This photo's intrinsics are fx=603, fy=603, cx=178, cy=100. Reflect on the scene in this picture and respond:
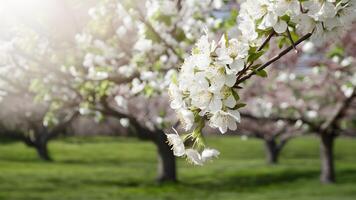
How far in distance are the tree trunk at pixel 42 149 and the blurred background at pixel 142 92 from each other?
9 cm

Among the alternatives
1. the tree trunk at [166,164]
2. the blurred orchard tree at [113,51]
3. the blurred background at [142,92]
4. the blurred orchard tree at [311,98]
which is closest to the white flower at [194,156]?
the blurred background at [142,92]

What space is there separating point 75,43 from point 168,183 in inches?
539

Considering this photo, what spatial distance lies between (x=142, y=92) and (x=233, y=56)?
8.21m

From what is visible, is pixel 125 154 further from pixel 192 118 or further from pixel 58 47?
pixel 192 118

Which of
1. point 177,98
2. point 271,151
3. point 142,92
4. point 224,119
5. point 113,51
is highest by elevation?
point 113,51

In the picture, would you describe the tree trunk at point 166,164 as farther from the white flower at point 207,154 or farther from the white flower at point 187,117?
the white flower at point 187,117

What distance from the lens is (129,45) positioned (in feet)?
42.4

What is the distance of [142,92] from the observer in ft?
37.3

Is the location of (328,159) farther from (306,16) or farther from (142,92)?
(306,16)

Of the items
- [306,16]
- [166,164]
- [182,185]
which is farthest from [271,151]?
[306,16]

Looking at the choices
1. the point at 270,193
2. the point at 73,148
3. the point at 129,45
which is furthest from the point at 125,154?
the point at 129,45

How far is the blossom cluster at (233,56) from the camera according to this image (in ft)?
10.3

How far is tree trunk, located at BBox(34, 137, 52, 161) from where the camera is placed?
43.9 m

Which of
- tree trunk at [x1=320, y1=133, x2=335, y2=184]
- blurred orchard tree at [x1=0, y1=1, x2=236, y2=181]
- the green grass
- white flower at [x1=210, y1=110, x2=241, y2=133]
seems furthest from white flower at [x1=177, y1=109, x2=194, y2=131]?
tree trunk at [x1=320, y1=133, x2=335, y2=184]
